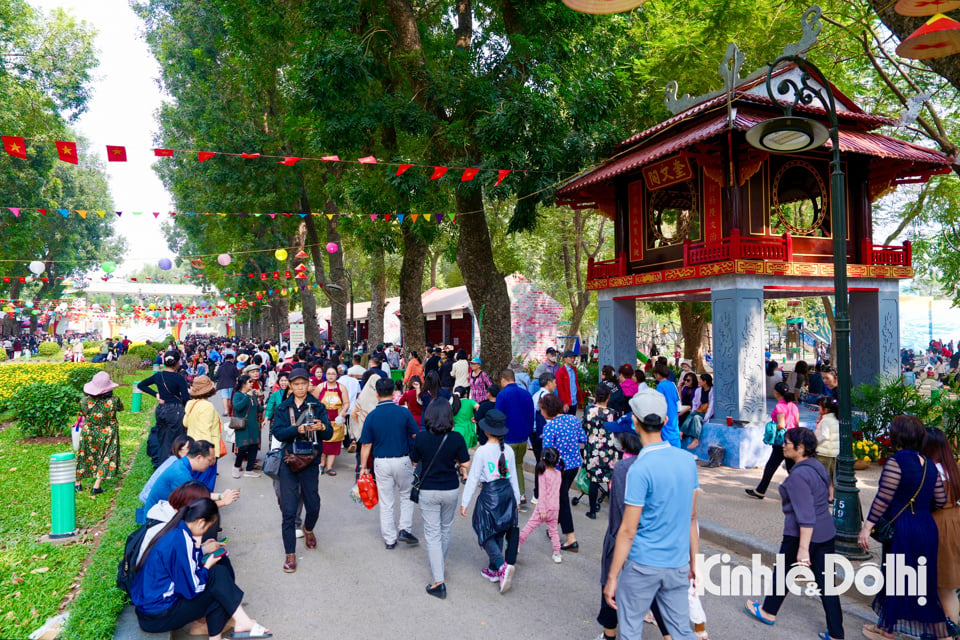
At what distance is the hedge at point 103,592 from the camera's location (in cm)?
443

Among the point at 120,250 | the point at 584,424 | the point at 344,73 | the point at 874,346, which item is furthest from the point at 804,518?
the point at 120,250

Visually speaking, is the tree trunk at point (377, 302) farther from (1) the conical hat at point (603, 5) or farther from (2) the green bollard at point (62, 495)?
(1) the conical hat at point (603, 5)

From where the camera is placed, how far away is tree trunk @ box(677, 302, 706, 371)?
22.2 meters

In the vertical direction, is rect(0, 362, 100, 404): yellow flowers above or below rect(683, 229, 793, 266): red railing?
below

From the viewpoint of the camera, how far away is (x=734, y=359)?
10.7m

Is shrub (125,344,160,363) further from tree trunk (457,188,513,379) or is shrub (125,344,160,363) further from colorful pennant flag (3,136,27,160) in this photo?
colorful pennant flag (3,136,27,160)

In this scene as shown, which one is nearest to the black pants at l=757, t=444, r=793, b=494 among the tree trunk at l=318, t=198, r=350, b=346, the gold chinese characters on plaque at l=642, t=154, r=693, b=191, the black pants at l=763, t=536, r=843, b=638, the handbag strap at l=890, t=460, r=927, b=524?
the black pants at l=763, t=536, r=843, b=638

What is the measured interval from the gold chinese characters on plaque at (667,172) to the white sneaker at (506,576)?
30.1 ft

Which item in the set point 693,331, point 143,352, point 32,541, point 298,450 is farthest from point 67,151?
point 143,352

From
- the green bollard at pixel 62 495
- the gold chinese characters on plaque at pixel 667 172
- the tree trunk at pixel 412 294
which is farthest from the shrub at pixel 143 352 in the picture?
the gold chinese characters on plaque at pixel 667 172

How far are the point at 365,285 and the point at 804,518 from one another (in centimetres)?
4918

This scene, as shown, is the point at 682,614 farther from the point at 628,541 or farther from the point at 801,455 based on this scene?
the point at 801,455

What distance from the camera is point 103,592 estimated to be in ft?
16.3

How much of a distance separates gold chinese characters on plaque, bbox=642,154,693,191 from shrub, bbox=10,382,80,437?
42.0ft
